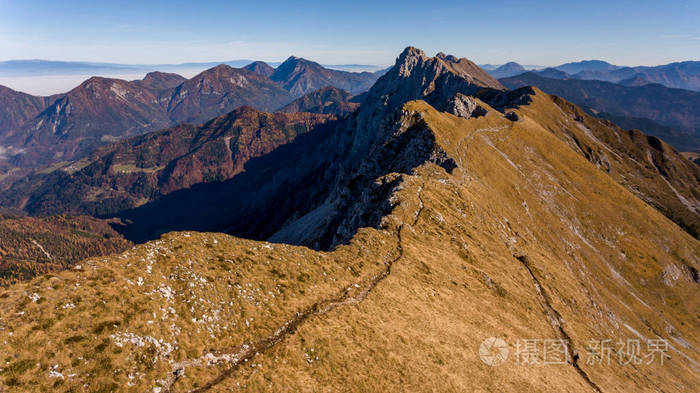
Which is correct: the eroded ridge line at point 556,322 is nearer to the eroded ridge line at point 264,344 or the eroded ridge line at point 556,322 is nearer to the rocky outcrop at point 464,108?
the eroded ridge line at point 264,344

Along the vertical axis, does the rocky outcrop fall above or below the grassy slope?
above

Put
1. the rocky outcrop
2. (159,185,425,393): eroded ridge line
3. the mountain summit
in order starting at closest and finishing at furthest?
the mountain summit < (159,185,425,393): eroded ridge line < the rocky outcrop

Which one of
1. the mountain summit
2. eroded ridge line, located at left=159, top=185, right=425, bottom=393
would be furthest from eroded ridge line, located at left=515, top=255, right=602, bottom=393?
eroded ridge line, located at left=159, top=185, right=425, bottom=393

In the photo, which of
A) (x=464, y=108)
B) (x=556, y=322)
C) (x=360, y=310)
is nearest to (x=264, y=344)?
(x=360, y=310)

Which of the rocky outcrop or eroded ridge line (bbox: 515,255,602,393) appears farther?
the rocky outcrop

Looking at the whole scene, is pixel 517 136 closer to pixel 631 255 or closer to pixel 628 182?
pixel 631 255

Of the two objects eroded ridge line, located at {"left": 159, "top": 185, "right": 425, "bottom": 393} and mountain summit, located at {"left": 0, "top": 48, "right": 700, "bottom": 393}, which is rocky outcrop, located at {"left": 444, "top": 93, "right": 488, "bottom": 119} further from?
eroded ridge line, located at {"left": 159, "top": 185, "right": 425, "bottom": 393}
